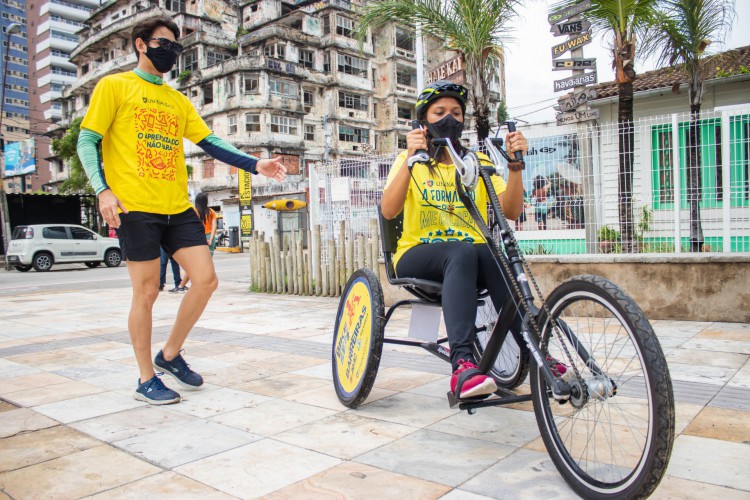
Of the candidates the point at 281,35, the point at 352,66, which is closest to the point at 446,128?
the point at 281,35

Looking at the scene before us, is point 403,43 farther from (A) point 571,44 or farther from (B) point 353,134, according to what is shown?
(A) point 571,44

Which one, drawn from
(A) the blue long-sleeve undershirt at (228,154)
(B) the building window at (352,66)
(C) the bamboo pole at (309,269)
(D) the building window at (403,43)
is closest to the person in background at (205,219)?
(C) the bamboo pole at (309,269)

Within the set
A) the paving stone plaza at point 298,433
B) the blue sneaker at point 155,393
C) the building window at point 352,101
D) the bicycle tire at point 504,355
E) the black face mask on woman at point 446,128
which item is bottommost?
the paving stone plaza at point 298,433

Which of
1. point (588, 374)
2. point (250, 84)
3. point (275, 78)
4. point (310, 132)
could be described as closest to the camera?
point (588, 374)

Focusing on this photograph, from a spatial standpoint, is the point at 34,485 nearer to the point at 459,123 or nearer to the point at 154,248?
the point at 154,248

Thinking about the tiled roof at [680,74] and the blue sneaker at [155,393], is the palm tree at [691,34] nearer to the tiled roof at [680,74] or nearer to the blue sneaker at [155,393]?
the tiled roof at [680,74]

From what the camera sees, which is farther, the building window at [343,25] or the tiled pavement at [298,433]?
the building window at [343,25]

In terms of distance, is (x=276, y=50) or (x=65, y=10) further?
(x=65, y=10)

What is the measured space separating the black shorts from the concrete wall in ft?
15.3

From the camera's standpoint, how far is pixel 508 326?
2598mm

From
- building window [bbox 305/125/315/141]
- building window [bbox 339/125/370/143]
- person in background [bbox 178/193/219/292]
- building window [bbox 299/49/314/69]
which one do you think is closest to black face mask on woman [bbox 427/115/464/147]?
person in background [bbox 178/193/219/292]

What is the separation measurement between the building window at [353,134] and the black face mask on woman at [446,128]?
4507 centimetres

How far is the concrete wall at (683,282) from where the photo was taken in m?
6.02

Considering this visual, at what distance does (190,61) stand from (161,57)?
4726cm
